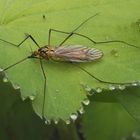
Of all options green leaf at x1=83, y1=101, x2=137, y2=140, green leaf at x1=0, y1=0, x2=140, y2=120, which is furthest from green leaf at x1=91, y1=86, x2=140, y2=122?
green leaf at x1=83, y1=101, x2=137, y2=140

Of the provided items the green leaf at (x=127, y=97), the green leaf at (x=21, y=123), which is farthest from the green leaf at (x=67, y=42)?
the green leaf at (x=21, y=123)

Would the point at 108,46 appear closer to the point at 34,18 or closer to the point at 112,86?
the point at 112,86

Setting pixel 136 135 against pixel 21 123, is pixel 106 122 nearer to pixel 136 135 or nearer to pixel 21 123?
pixel 136 135

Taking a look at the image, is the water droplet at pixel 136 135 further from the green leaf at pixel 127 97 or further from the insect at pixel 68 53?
the insect at pixel 68 53

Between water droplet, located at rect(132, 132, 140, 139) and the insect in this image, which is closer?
the insect

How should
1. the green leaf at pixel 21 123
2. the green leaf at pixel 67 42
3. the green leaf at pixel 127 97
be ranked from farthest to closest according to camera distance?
the green leaf at pixel 21 123 → the green leaf at pixel 127 97 → the green leaf at pixel 67 42

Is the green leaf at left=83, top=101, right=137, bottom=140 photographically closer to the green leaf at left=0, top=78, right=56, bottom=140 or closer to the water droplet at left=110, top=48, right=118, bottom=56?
the green leaf at left=0, top=78, right=56, bottom=140

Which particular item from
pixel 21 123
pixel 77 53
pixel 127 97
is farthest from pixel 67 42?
pixel 21 123
